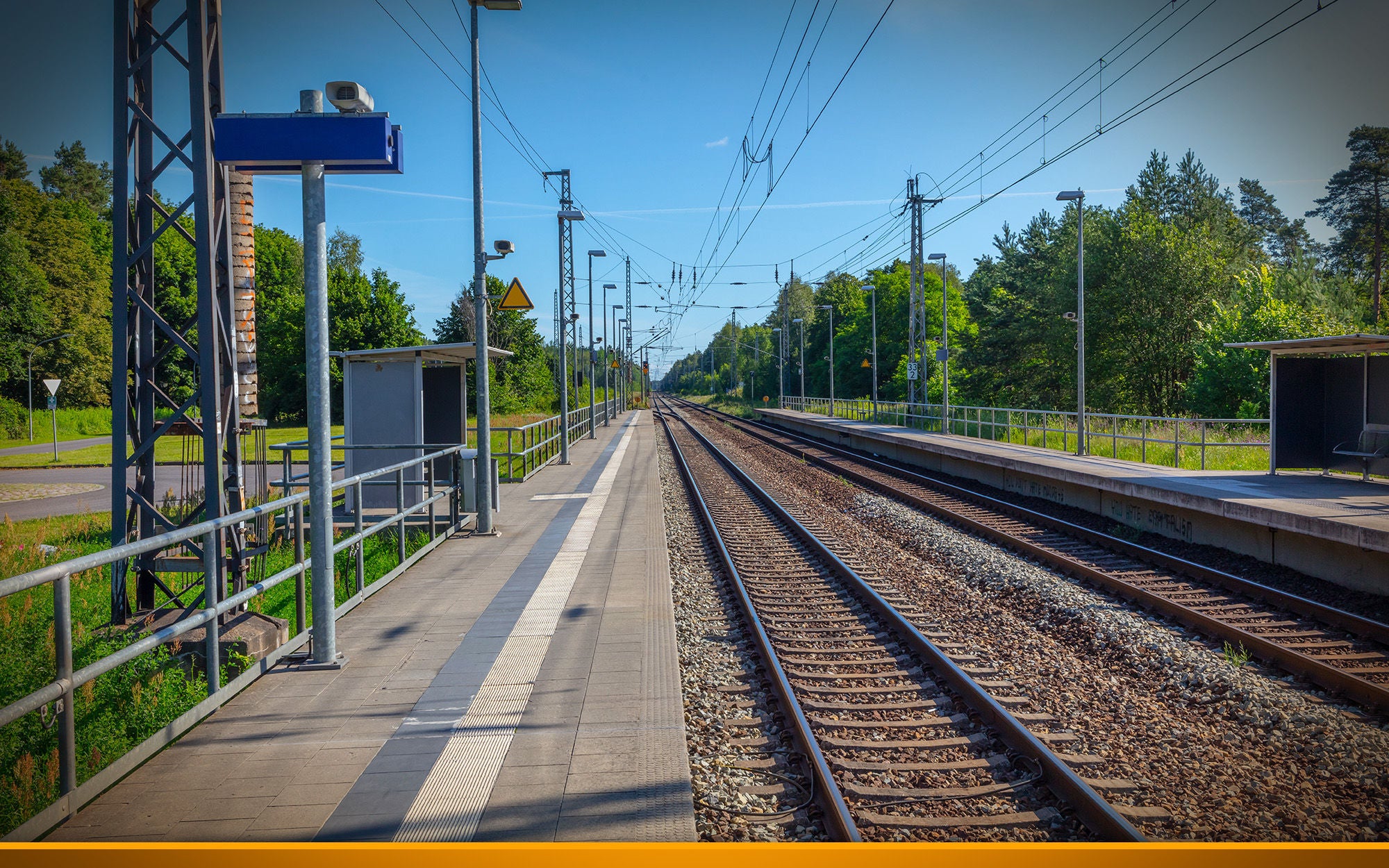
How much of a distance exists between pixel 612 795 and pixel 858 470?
1965 centimetres

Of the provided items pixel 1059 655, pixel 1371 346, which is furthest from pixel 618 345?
pixel 1059 655

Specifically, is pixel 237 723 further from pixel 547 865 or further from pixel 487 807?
pixel 547 865

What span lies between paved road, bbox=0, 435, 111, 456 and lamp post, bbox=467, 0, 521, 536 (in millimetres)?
28684

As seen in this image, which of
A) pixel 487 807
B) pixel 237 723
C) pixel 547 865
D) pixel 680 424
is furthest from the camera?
pixel 680 424

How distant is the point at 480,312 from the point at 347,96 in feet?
21.8

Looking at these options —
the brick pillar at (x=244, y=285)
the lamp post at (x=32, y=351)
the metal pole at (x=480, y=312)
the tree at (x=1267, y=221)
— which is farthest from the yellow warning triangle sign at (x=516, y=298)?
the tree at (x=1267, y=221)

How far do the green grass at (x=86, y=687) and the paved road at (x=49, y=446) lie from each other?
28278 mm

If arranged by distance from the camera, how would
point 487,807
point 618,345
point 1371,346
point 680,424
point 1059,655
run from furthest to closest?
point 618,345
point 680,424
point 1371,346
point 1059,655
point 487,807

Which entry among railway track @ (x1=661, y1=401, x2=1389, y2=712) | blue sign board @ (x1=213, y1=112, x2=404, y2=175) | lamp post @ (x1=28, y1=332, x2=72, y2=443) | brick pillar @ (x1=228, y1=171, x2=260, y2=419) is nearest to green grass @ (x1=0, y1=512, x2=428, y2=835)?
brick pillar @ (x1=228, y1=171, x2=260, y2=419)

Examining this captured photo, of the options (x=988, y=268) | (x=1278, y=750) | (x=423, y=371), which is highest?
(x=988, y=268)

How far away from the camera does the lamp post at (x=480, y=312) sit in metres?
11.5

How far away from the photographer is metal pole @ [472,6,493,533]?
37.8 ft

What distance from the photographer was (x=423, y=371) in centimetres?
1507

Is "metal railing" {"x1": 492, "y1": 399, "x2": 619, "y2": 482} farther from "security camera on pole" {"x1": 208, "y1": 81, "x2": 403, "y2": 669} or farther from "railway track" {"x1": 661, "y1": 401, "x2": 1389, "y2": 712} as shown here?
"security camera on pole" {"x1": 208, "y1": 81, "x2": 403, "y2": 669}
